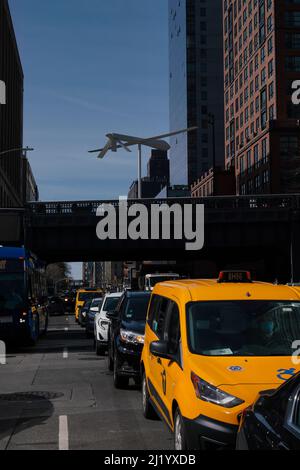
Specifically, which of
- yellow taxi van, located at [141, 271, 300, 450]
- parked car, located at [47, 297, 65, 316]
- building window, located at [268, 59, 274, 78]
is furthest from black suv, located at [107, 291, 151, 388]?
building window, located at [268, 59, 274, 78]

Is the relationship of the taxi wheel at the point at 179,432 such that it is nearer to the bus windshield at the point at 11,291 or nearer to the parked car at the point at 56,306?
the bus windshield at the point at 11,291

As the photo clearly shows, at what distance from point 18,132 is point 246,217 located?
72.9 meters

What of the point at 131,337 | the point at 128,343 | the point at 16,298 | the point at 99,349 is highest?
the point at 16,298

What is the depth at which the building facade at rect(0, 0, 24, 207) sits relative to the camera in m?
81.2

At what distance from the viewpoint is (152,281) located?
1766 inches

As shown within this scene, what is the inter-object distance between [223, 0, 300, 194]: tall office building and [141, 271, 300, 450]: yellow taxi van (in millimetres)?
60937

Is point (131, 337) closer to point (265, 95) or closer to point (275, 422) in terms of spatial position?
point (275, 422)

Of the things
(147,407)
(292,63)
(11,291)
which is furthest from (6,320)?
(292,63)

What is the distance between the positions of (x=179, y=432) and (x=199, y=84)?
131791 millimetres

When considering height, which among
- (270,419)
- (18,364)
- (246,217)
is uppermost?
(246,217)

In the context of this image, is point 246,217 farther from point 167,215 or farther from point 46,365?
point 46,365

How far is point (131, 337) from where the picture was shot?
1216 centimetres

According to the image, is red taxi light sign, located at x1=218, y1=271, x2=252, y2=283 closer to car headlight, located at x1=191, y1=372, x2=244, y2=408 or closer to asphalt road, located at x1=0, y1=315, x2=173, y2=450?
asphalt road, located at x1=0, y1=315, x2=173, y2=450
